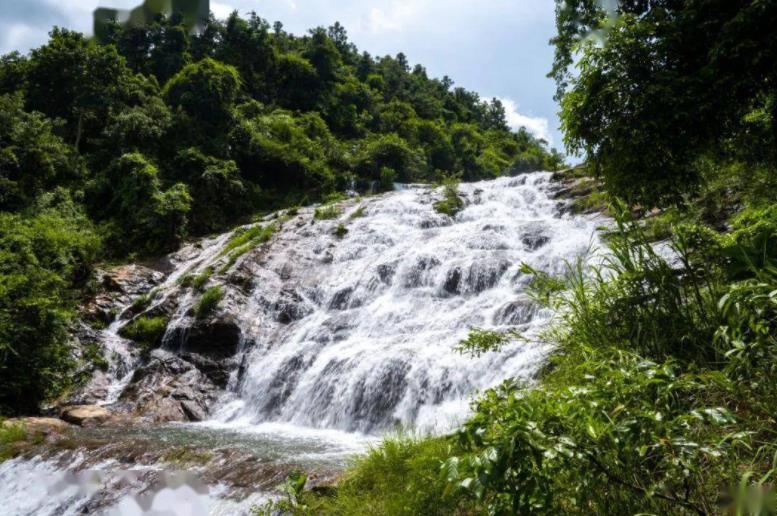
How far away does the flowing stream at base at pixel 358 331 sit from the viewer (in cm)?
651

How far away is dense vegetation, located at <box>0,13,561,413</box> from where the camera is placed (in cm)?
1255

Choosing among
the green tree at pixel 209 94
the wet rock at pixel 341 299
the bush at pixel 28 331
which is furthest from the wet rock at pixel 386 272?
the green tree at pixel 209 94

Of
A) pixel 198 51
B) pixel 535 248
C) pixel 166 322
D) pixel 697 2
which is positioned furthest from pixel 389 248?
pixel 198 51

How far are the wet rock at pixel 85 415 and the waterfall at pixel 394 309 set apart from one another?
7.66ft

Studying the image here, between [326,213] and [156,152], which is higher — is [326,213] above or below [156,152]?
below

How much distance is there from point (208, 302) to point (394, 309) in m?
5.62

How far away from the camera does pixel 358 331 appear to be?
12.2 meters

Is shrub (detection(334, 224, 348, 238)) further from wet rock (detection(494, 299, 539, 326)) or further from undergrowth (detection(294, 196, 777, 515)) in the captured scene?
undergrowth (detection(294, 196, 777, 515))

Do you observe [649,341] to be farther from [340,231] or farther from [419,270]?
[340,231]

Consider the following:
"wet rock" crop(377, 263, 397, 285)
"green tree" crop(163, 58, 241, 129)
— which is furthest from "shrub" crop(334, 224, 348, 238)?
"green tree" crop(163, 58, 241, 129)

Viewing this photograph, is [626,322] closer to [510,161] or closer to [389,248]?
[389,248]

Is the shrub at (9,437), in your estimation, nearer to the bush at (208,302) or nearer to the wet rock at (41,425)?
the wet rock at (41,425)

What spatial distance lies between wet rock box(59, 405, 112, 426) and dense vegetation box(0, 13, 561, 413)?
141 centimetres

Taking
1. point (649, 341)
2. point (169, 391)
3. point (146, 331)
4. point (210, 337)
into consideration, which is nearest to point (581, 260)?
point (649, 341)
